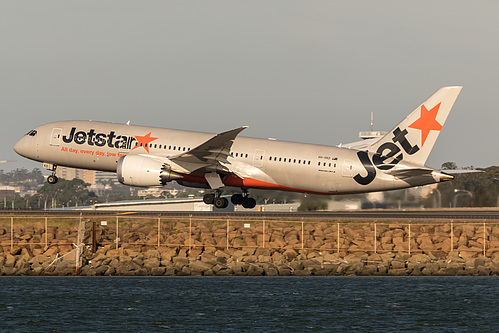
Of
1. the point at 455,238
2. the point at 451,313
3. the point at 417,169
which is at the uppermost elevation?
the point at 417,169

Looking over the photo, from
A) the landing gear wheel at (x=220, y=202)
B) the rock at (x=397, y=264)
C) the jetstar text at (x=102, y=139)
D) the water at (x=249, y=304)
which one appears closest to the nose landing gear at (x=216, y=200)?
the landing gear wheel at (x=220, y=202)

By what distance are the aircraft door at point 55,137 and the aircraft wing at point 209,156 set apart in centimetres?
968

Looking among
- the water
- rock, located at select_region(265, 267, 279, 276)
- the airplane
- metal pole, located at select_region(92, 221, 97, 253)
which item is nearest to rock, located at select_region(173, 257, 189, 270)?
the water

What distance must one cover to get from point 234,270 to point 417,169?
16.6m

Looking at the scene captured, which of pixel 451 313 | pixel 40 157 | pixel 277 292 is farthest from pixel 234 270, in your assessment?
pixel 40 157

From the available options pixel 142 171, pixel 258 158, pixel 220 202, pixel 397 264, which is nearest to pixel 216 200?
pixel 220 202

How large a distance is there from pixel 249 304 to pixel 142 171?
19.0 m

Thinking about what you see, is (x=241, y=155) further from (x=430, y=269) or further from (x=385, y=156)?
(x=430, y=269)

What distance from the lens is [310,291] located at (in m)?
51.2

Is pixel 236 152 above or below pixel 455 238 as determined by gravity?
above

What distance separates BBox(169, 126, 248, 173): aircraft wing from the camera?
62.3 metres

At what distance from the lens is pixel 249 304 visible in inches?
1854

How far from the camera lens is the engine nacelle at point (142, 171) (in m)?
62.8

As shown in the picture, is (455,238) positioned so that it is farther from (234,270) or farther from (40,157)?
(40,157)
